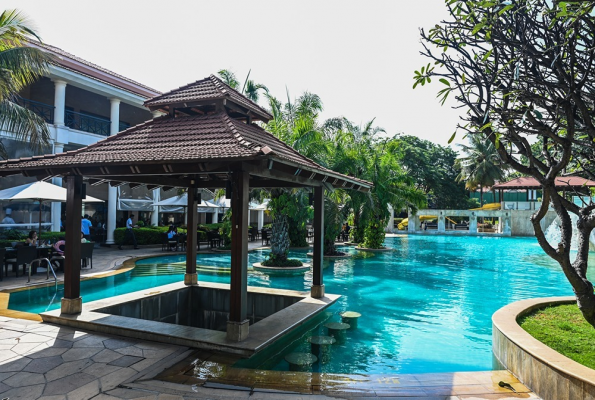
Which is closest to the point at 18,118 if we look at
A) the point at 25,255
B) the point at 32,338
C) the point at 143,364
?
the point at 25,255

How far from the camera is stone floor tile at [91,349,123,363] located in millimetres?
5430

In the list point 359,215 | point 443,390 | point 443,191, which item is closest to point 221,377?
point 443,390

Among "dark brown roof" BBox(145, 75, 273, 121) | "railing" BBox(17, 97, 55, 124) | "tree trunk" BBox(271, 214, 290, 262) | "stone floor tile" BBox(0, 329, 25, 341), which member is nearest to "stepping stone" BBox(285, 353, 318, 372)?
"stone floor tile" BBox(0, 329, 25, 341)

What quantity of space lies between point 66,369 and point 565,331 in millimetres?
7067

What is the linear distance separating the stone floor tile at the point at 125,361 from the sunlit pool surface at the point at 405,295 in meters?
1.59

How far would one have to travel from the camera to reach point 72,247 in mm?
7395

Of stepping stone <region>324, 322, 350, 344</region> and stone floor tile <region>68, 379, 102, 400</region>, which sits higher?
stone floor tile <region>68, 379, 102, 400</region>

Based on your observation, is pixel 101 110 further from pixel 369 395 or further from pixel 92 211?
pixel 369 395

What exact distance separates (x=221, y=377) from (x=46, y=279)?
873cm

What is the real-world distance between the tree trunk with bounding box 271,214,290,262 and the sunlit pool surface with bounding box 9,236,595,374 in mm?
1561

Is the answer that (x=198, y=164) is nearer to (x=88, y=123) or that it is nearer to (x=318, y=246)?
(x=318, y=246)

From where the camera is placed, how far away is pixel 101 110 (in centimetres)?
2259

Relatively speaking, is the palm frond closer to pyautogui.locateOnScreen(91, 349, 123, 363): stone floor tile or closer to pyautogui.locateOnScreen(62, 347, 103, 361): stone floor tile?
pyautogui.locateOnScreen(62, 347, 103, 361): stone floor tile

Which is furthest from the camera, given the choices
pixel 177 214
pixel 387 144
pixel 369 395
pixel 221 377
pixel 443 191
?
pixel 443 191
